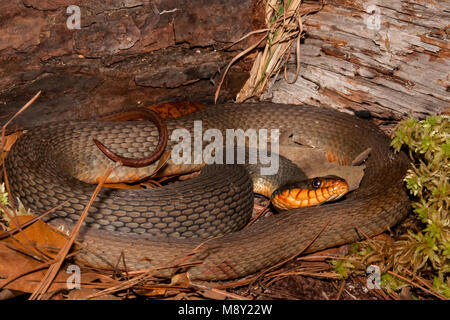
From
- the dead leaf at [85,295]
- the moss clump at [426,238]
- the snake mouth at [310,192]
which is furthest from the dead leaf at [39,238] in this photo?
the moss clump at [426,238]

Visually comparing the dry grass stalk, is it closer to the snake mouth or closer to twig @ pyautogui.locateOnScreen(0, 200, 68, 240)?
the snake mouth

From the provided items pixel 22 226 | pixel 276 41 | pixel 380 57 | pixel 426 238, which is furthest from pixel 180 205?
pixel 380 57

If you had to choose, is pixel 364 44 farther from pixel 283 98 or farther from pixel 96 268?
pixel 96 268

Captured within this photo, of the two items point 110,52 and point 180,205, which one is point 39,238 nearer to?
point 180,205

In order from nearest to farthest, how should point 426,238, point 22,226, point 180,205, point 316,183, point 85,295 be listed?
point 85,295
point 22,226
point 426,238
point 180,205
point 316,183

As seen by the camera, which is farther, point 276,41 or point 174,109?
point 174,109

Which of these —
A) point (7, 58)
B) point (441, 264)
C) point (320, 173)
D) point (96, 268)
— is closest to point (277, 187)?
point (320, 173)

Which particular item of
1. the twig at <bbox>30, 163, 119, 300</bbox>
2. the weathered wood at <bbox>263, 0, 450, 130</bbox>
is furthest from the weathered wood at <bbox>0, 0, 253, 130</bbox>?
the twig at <bbox>30, 163, 119, 300</bbox>
